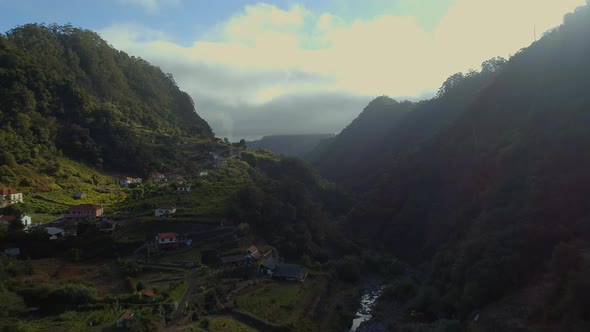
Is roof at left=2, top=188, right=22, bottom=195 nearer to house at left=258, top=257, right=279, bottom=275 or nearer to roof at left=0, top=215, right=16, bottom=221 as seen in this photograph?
roof at left=0, top=215, right=16, bottom=221

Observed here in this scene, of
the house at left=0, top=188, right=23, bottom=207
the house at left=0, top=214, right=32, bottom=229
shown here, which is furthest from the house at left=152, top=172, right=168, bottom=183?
the house at left=0, top=214, right=32, bottom=229

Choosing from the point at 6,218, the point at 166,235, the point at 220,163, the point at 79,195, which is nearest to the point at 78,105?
the point at 220,163

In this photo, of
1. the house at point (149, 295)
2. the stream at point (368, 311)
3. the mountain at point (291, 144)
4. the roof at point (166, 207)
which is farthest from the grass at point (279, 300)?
the mountain at point (291, 144)

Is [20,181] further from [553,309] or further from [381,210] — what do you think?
[553,309]

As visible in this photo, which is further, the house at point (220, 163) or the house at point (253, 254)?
the house at point (220, 163)

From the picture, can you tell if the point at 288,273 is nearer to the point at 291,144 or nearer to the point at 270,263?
the point at 270,263

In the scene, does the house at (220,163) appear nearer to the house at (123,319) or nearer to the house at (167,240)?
the house at (167,240)
